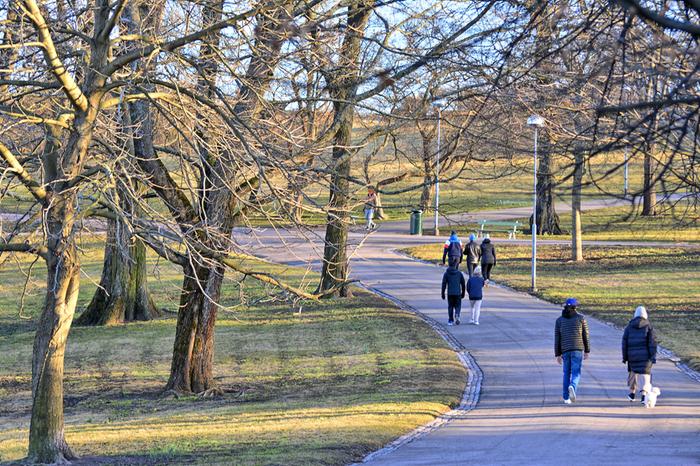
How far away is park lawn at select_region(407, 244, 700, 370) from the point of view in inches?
941

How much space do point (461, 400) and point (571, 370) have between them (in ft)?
6.21

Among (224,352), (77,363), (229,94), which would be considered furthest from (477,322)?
(229,94)

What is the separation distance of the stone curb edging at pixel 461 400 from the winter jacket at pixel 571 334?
1.68 meters

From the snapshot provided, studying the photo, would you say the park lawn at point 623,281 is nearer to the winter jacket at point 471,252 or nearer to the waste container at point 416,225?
the winter jacket at point 471,252

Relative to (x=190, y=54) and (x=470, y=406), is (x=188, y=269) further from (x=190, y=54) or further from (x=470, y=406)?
(x=470, y=406)

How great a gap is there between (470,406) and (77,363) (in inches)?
412

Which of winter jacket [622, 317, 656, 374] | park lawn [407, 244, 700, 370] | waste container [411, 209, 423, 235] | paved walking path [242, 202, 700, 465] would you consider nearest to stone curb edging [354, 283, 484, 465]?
paved walking path [242, 202, 700, 465]

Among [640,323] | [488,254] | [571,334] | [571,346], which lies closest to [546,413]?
[571,346]

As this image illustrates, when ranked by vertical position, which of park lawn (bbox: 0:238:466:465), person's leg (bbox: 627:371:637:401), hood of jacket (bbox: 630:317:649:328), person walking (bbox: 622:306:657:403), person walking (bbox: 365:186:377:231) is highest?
person walking (bbox: 365:186:377:231)

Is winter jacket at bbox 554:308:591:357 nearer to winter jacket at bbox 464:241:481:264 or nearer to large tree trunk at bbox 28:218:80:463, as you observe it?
large tree trunk at bbox 28:218:80:463

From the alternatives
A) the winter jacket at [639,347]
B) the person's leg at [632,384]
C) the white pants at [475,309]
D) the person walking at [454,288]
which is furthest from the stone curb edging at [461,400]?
the winter jacket at [639,347]

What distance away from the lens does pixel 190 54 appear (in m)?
13.0

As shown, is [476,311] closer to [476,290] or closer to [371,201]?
[476,290]

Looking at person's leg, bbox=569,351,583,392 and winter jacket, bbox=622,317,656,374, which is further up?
winter jacket, bbox=622,317,656,374
